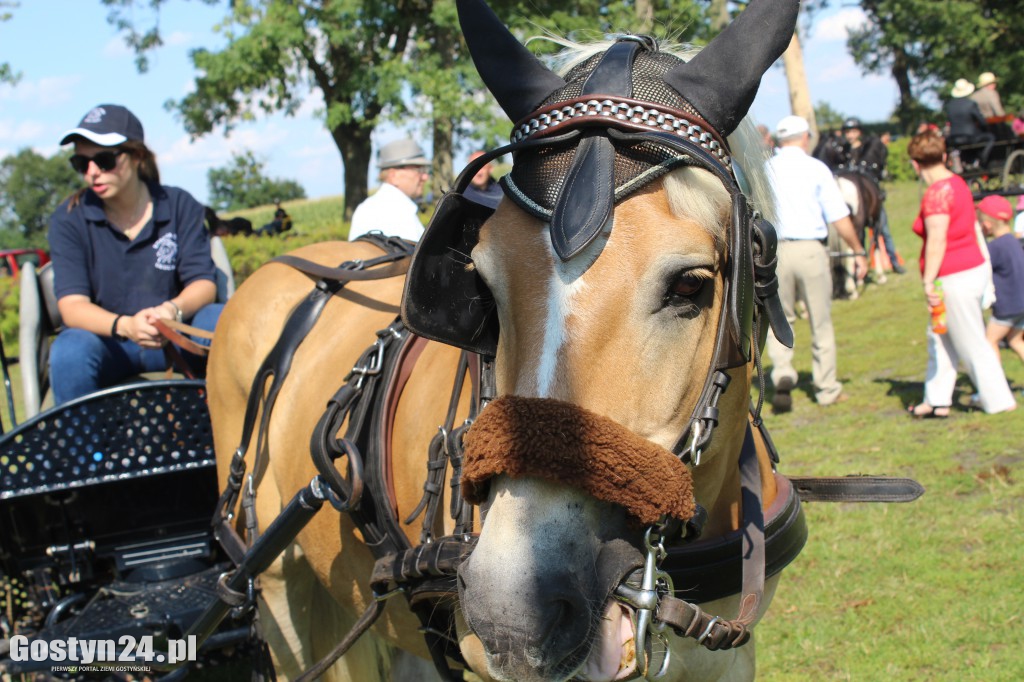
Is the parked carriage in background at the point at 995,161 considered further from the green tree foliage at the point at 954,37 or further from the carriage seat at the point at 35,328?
the green tree foliage at the point at 954,37

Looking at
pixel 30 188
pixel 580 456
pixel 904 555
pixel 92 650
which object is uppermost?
pixel 580 456

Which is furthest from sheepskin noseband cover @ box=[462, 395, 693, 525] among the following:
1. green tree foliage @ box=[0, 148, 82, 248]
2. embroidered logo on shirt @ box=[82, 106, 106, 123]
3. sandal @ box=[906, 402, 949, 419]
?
green tree foliage @ box=[0, 148, 82, 248]

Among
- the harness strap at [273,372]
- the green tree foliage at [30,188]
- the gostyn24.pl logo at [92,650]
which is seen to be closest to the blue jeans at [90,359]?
the harness strap at [273,372]

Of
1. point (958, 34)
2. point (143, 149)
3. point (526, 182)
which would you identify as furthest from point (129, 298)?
point (958, 34)

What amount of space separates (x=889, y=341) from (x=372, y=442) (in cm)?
879

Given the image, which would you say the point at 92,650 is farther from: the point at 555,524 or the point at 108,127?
→ the point at 555,524

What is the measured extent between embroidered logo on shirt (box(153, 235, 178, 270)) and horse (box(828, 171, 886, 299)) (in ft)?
34.7

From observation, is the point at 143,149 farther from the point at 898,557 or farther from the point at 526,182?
the point at 898,557

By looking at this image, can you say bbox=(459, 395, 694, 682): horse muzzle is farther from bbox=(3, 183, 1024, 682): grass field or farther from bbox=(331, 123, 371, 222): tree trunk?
bbox=(331, 123, 371, 222): tree trunk

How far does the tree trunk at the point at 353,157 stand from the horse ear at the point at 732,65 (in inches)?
955

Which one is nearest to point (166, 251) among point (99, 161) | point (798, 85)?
point (99, 161)

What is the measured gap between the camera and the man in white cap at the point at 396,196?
219 inches

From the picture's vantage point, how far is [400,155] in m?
6.04

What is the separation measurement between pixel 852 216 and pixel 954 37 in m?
26.8
